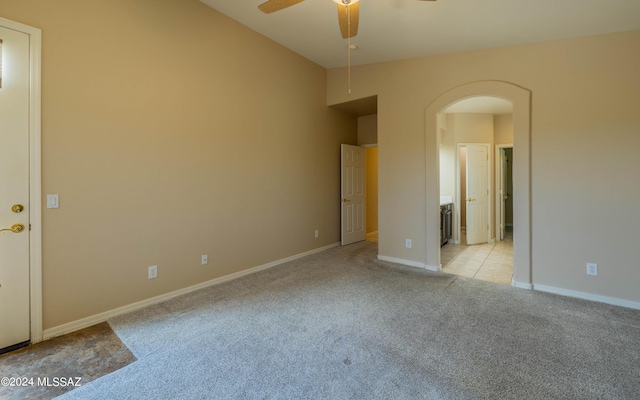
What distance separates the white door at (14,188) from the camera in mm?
2092

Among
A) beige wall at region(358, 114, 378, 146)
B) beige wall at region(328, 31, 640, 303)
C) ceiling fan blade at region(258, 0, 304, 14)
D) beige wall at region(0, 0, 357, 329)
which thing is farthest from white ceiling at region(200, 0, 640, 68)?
beige wall at region(358, 114, 378, 146)

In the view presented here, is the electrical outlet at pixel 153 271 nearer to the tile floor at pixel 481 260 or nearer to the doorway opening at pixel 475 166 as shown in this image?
the tile floor at pixel 481 260

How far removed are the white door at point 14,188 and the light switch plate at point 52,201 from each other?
124mm

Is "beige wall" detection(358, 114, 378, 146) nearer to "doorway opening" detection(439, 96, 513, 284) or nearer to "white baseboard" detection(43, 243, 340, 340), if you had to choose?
"doorway opening" detection(439, 96, 513, 284)

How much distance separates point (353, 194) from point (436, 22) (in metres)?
3.31

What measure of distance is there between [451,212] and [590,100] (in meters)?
3.23

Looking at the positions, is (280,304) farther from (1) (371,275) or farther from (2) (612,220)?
(2) (612,220)

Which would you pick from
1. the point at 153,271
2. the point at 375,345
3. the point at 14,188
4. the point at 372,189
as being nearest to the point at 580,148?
the point at 375,345

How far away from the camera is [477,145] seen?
5820 millimetres

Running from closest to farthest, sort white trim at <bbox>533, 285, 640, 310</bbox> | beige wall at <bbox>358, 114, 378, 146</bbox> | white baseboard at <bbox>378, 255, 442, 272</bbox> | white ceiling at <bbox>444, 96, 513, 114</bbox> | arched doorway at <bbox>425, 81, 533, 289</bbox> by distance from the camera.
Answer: white trim at <bbox>533, 285, 640, 310</bbox> → arched doorway at <bbox>425, 81, 533, 289</bbox> → white baseboard at <bbox>378, 255, 442, 272</bbox> → white ceiling at <bbox>444, 96, 513, 114</bbox> → beige wall at <bbox>358, 114, 378, 146</bbox>

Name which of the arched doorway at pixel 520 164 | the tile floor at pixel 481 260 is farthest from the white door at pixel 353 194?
the arched doorway at pixel 520 164

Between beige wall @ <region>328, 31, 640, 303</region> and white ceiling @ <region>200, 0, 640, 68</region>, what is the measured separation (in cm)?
22

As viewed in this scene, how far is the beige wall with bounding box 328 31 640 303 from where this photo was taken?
280cm

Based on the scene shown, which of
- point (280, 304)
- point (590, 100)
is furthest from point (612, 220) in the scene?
point (280, 304)
